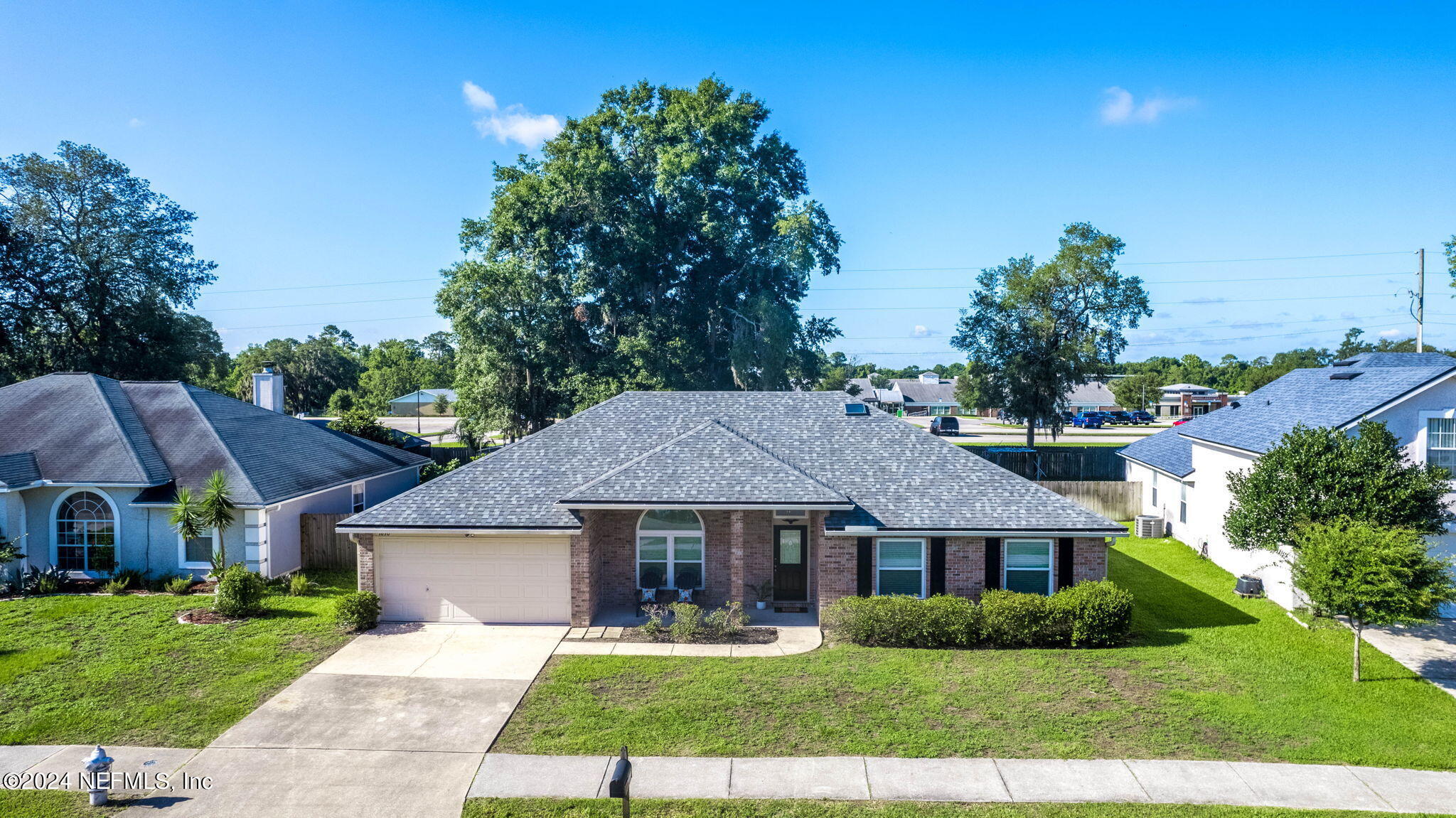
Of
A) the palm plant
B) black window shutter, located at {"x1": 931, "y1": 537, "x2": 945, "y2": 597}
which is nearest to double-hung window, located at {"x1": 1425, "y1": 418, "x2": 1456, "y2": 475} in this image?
black window shutter, located at {"x1": 931, "y1": 537, "x2": 945, "y2": 597}

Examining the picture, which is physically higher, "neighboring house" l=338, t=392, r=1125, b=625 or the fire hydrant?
"neighboring house" l=338, t=392, r=1125, b=625

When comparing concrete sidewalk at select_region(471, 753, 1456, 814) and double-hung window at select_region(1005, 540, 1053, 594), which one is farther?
double-hung window at select_region(1005, 540, 1053, 594)

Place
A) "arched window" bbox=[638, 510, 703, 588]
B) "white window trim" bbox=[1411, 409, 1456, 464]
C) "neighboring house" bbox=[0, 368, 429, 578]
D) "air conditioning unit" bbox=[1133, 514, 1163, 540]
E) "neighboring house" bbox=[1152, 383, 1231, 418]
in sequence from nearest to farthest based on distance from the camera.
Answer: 1. "white window trim" bbox=[1411, 409, 1456, 464]
2. "arched window" bbox=[638, 510, 703, 588]
3. "neighboring house" bbox=[0, 368, 429, 578]
4. "air conditioning unit" bbox=[1133, 514, 1163, 540]
5. "neighboring house" bbox=[1152, 383, 1231, 418]

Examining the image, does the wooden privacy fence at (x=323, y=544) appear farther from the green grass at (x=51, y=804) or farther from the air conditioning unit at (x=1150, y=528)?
the air conditioning unit at (x=1150, y=528)

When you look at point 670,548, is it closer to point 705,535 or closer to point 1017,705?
point 705,535

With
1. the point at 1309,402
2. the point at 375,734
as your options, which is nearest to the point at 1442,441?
the point at 1309,402

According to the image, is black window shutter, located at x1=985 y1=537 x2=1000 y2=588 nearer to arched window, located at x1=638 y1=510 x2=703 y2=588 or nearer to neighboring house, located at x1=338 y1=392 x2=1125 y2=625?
neighboring house, located at x1=338 y1=392 x2=1125 y2=625

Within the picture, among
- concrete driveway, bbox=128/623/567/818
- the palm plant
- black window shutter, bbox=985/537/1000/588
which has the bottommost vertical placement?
concrete driveway, bbox=128/623/567/818
